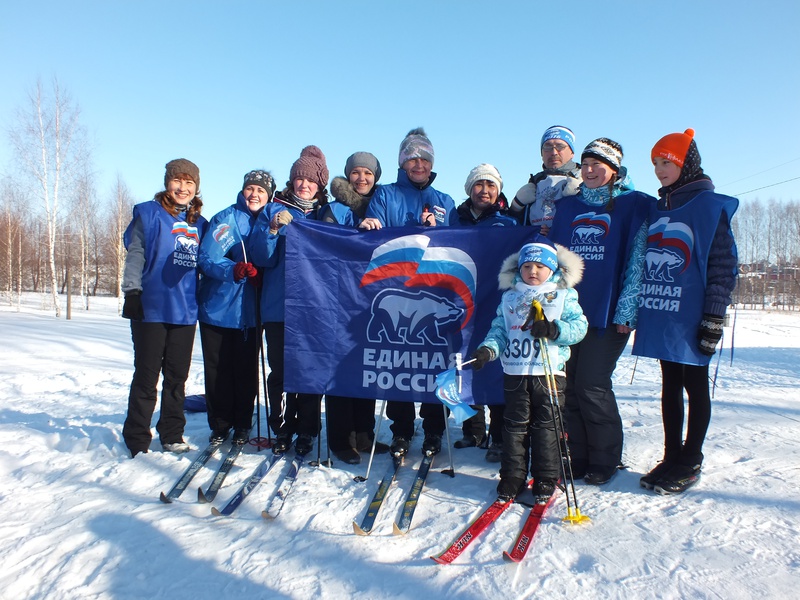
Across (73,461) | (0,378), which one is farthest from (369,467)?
(0,378)

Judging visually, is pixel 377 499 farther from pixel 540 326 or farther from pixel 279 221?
pixel 279 221

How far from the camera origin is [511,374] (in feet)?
10.8

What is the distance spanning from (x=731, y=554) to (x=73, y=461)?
15.3 feet

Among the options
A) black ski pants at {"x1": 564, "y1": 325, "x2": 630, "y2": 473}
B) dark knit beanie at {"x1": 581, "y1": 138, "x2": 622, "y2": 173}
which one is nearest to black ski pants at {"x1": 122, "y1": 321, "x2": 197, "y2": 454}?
black ski pants at {"x1": 564, "y1": 325, "x2": 630, "y2": 473}

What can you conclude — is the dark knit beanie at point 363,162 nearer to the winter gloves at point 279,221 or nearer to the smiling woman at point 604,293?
the winter gloves at point 279,221

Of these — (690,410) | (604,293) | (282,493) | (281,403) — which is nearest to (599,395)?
(690,410)

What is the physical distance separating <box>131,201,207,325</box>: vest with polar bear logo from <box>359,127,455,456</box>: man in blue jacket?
5.33 ft

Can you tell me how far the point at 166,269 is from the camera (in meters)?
4.14

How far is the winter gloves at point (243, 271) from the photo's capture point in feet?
13.0

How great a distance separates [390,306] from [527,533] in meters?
1.92

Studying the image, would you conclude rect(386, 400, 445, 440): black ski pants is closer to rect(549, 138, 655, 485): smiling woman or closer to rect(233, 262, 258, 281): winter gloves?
rect(549, 138, 655, 485): smiling woman

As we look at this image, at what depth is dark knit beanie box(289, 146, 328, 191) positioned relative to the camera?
4293 mm

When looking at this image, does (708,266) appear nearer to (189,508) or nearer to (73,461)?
(189,508)

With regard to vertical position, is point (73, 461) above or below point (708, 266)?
below
